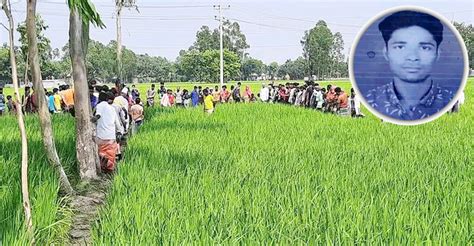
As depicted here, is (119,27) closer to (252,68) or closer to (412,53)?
(412,53)

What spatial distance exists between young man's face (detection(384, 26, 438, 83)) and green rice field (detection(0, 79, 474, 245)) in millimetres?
841

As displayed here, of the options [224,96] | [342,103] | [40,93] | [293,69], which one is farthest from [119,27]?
[293,69]

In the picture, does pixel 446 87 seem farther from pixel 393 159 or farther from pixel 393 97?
pixel 393 159

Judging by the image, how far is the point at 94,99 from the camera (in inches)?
337

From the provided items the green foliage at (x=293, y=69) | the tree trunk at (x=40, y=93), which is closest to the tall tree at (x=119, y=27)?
the tree trunk at (x=40, y=93)

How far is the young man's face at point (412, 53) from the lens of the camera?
115 inches

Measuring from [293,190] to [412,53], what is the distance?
138 centimetres

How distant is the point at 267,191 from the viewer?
3.85m

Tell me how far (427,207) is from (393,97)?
0.79 meters

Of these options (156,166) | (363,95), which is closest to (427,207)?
(363,95)

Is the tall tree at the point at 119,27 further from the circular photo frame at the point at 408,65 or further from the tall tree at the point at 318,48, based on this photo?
the circular photo frame at the point at 408,65

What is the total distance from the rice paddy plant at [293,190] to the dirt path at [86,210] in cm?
25

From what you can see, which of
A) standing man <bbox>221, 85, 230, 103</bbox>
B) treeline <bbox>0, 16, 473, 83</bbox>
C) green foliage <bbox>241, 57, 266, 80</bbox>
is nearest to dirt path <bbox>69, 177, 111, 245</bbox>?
standing man <bbox>221, 85, 230, 103</bbox>

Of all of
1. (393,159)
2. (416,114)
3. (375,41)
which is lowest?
(393,159)
